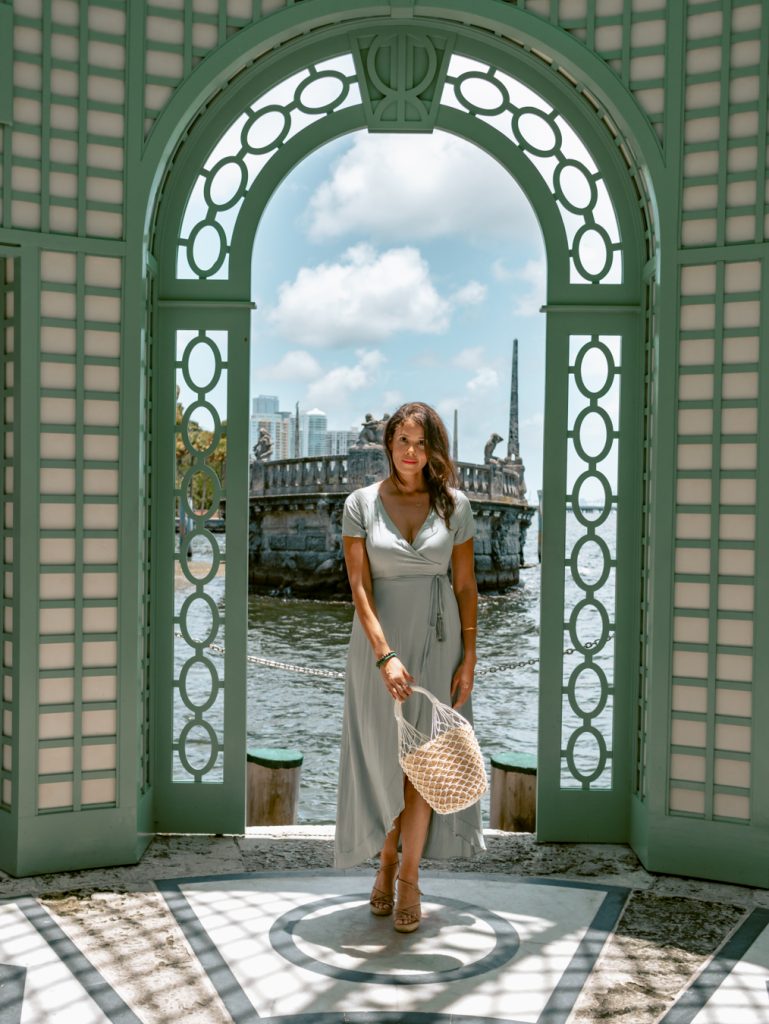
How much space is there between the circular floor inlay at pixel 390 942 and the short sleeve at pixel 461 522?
1.25 meters

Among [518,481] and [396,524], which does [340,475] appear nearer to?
[518,481]

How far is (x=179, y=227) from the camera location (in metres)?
4.10

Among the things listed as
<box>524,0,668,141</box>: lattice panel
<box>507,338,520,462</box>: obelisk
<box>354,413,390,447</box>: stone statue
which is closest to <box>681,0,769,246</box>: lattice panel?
<box>524,0,668,141</box>: lattice panel

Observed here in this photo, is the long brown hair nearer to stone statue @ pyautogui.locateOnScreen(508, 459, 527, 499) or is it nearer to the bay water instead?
the bay water

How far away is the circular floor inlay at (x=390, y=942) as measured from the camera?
2904mm

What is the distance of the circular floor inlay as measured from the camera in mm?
2904

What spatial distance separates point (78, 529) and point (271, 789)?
1828mm

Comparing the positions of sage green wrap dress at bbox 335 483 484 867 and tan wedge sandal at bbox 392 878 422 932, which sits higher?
sage green wrap dress at bbox 335 483 484 867

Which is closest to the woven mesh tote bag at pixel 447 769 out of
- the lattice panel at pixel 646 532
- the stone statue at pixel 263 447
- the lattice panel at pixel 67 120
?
the lattice panel at pixel 646 532

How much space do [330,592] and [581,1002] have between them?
87.0 ft

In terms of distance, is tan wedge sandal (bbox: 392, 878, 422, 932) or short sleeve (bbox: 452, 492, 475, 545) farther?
short sleeve (bbox: 452, 492, 475, 545)

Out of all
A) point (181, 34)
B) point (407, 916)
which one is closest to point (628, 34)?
point (181, 34)

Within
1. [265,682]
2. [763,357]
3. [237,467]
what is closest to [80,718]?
[237,467]

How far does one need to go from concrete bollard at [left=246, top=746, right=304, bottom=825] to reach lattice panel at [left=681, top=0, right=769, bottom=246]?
3.01 meters
